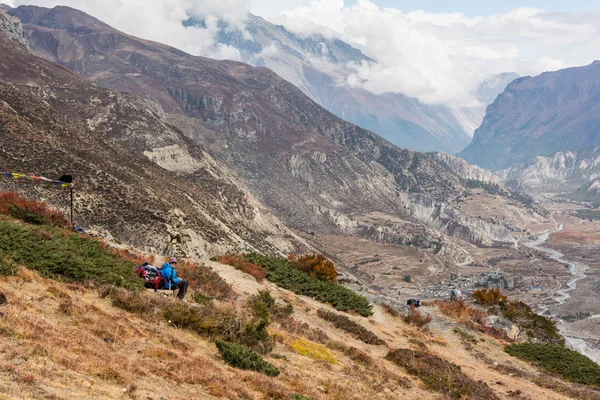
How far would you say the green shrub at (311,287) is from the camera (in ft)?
84.9

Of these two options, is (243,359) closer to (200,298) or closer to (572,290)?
(200,298)

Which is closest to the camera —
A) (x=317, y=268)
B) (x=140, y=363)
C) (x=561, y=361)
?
(x=140, y=363)

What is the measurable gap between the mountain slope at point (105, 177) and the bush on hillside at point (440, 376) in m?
25.4

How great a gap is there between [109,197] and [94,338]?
3214 centimetres

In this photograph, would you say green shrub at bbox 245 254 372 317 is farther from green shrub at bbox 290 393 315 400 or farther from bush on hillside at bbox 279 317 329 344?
green shrub at bbox 290 393 315 400

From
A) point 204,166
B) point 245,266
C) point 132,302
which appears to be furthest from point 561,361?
point 204,166

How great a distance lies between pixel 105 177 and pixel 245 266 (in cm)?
2255

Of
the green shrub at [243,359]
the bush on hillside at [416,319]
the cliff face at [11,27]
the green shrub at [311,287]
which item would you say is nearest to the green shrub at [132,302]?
the green shrub at [243,359]

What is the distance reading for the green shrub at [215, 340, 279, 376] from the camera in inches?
442

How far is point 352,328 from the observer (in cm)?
2091

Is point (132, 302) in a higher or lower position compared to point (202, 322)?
lower

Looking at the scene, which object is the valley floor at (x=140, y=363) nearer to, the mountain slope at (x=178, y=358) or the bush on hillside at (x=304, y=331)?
the mountain slope at (x=178, y=358)

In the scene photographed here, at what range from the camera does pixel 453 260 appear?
15375 centimetres

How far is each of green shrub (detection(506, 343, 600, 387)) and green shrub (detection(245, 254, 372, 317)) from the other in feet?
28.5
